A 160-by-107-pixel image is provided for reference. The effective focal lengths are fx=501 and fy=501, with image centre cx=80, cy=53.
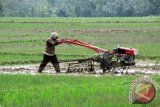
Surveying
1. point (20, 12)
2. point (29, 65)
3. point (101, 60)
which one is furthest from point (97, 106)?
point (20, 12)

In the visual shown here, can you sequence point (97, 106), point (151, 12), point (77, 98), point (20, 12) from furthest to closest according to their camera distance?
point (20, 12)
point (151, 12)
point (77, 98)
point (97, 106)

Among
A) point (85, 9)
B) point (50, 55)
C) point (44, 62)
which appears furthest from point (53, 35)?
point (85, 9)

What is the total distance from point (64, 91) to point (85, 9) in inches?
4172

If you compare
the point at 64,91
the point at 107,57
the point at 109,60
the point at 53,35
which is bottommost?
the point at 109,60

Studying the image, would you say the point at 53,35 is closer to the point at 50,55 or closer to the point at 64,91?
the point at 50,55

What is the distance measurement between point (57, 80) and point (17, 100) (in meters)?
3.64

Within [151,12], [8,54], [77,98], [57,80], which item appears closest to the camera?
[77,98]

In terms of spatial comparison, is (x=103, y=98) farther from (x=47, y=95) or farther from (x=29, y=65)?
(x=29, y=65)

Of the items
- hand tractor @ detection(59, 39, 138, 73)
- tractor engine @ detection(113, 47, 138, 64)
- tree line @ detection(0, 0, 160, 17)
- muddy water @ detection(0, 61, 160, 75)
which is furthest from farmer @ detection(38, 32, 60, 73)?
tree line @ detection(0, 0, 160, 17)

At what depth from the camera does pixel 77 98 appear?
34.9 feet

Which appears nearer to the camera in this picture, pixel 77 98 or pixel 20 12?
pixel 77 98

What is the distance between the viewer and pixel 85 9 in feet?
383

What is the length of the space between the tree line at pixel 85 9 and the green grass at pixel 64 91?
90.5 m

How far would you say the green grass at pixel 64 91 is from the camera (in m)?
10.1
